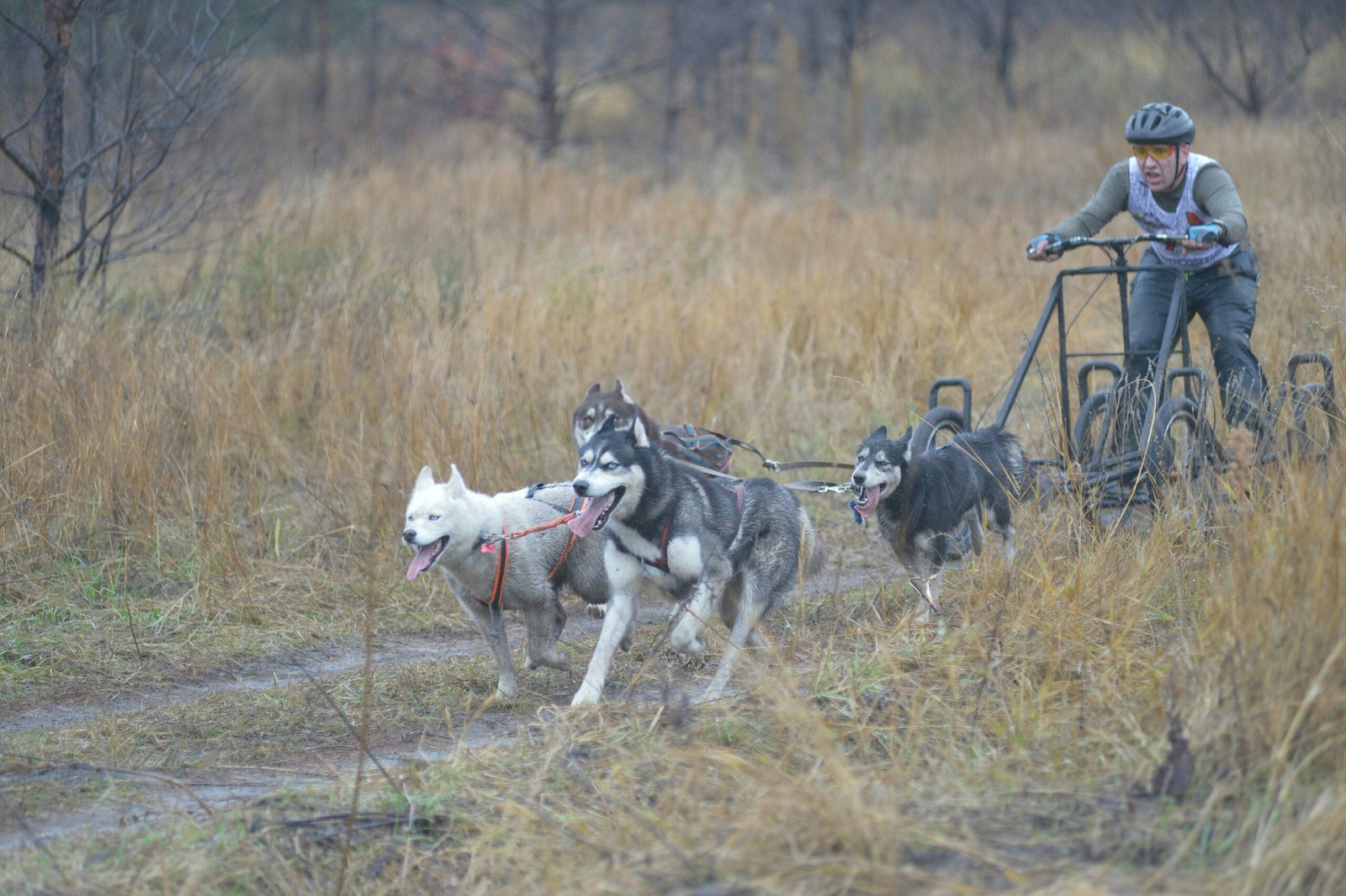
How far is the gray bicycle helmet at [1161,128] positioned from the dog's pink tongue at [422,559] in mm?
3818

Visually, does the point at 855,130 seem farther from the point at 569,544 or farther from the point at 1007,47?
the point at 569,544

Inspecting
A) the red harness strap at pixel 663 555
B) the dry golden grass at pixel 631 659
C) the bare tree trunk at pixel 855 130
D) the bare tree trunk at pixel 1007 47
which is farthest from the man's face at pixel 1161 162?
the bare tree trunk at pixel 1007 47

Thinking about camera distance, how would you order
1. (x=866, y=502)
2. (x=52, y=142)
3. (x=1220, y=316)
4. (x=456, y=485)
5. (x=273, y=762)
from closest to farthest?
(x=273, y=762), (x=456, y=485), (x=866, y=502), (x=1220, y=316), (x=52, y=142)

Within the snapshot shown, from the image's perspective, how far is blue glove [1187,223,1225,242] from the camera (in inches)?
221

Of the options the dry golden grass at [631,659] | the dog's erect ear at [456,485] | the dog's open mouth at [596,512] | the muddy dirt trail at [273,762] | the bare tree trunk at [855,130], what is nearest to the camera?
the dry golden grass at [631,659]

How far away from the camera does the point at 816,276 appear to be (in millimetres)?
10469

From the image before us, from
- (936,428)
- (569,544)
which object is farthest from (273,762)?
(936,428)

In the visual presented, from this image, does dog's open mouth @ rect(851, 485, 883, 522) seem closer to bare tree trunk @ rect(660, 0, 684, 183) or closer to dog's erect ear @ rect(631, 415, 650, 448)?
dog's erect ear @ rect(631, 415, 650, 448)

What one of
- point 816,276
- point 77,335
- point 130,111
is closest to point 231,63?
point 130,111

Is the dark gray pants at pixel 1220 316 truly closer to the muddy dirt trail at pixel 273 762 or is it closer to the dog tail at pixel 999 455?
the dog tail at pixel 999 455

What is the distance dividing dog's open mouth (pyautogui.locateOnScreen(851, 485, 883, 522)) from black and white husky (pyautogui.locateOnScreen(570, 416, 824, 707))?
33 centimetres

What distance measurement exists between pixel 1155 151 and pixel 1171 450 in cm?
153

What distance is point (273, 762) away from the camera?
4.23 m

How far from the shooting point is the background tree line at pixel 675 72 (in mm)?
9609
